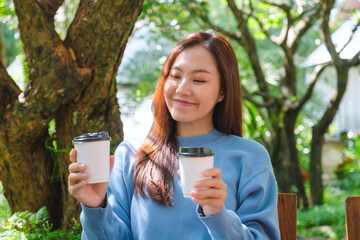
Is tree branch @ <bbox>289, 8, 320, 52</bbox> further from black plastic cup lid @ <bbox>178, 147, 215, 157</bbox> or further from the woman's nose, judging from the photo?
black plastic cup lid @ <bbox>178, 147, 215, 157</bbox>

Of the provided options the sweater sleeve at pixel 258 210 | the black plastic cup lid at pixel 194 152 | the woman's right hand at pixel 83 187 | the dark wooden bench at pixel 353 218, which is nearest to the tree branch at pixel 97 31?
the woman's right hand at pixel 83 187

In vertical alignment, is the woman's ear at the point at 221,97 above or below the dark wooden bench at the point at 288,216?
above

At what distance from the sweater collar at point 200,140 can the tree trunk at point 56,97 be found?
2.65 feet

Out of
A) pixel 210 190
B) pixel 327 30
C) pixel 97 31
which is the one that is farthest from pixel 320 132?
pixel 210 190

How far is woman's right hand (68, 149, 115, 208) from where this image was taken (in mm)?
1514

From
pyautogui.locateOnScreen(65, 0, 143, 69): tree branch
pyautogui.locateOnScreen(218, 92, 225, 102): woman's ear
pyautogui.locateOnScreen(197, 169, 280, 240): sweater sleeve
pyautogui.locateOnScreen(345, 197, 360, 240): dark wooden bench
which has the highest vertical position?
pyautogui.locateOnScreen(65, 0, 143, 69): tree branch

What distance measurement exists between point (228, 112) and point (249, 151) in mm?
235

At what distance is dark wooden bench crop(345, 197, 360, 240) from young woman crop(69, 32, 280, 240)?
0.56 m

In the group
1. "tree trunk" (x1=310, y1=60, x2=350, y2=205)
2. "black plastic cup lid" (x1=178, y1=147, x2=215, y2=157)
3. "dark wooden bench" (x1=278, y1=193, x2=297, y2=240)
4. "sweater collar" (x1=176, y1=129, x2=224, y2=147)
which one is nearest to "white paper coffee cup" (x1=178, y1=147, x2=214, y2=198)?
"black plastic cup lid" (x1=178, y1=147, x2=215, y2=157)

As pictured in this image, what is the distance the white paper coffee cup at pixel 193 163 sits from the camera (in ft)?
4.57

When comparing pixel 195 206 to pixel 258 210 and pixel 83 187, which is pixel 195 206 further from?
pixel 83 187

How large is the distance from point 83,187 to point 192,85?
0.66 meters

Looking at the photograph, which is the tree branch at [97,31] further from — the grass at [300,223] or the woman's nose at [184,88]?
the grass at [300,223]

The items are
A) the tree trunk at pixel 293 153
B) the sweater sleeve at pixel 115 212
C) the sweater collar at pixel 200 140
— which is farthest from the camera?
the tree trunk at pixel 293 153
